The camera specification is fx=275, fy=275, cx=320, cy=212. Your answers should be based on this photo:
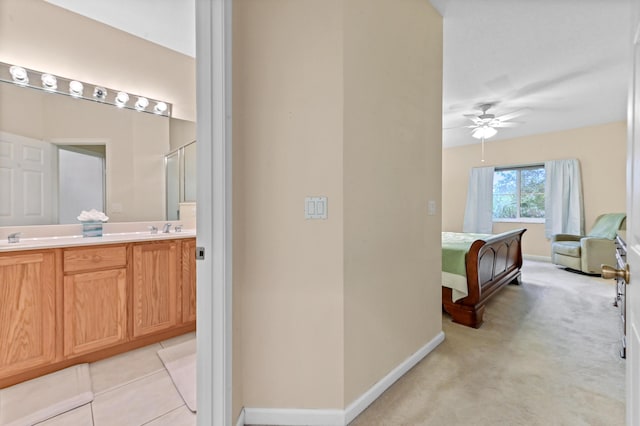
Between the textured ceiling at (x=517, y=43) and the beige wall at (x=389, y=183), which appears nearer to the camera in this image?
the beige wall at (x=389, y=183)

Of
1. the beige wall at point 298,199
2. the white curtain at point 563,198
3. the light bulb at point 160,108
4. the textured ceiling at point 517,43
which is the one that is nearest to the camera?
the beige wall at point 298,199

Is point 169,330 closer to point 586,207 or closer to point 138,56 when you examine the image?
point 138,56

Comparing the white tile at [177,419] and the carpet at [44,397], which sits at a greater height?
the carpet at [44,397]

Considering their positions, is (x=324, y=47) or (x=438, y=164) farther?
(x=438, y=164)

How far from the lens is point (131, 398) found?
64.6 inches

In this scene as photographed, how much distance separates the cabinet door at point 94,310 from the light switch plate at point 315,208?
5.41 ft

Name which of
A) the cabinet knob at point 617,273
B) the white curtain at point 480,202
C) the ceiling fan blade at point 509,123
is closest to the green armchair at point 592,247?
the white curtain at point 480,202

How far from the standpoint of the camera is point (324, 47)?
1.38 meters

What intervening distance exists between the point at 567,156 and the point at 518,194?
109 centimetres

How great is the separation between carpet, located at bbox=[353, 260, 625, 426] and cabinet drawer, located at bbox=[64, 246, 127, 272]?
1.96 meters

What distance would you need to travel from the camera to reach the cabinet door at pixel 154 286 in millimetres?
2158

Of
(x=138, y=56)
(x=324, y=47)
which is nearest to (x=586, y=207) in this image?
(x=324, y=47)

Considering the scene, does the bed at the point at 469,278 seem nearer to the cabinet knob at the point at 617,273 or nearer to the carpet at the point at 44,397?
the cabinet knob at the point at 617,273

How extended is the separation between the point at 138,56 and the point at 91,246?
1860mm
